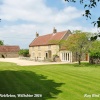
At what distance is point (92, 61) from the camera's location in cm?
4662

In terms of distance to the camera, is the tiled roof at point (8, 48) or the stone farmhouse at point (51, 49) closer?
the stone farmhouse at point (51, 49)

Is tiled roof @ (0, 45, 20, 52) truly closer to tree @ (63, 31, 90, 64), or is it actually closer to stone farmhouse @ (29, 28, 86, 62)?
stone farmhouse @ (29, 28, 86, 62)

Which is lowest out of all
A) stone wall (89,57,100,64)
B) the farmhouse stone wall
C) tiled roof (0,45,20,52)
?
stone wall (89,57,100,64)

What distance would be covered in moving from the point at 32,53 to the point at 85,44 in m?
43.7

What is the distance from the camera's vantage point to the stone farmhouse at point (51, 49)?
5788 cm

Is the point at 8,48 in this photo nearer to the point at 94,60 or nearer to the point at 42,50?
the point at 42,50

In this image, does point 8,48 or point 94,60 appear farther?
point 8,48

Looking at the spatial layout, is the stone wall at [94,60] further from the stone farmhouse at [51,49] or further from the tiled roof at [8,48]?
the tiled roof at [8,48]

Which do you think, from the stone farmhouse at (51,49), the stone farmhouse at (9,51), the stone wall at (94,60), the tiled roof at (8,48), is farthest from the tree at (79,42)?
the tiled roof at (8,48)

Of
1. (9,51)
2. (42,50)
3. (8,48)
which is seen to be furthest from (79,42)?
(8,48)

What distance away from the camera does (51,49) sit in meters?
67.0

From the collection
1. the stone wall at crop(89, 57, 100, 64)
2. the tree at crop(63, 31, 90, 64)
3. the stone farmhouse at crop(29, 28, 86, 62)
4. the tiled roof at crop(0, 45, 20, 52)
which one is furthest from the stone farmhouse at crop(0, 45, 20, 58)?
the tree at crop(63, 31, 90, 64)

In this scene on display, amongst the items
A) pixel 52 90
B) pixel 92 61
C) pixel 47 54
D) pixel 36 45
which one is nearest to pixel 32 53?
pixel 36 45

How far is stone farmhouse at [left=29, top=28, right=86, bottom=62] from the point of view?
190 feet
